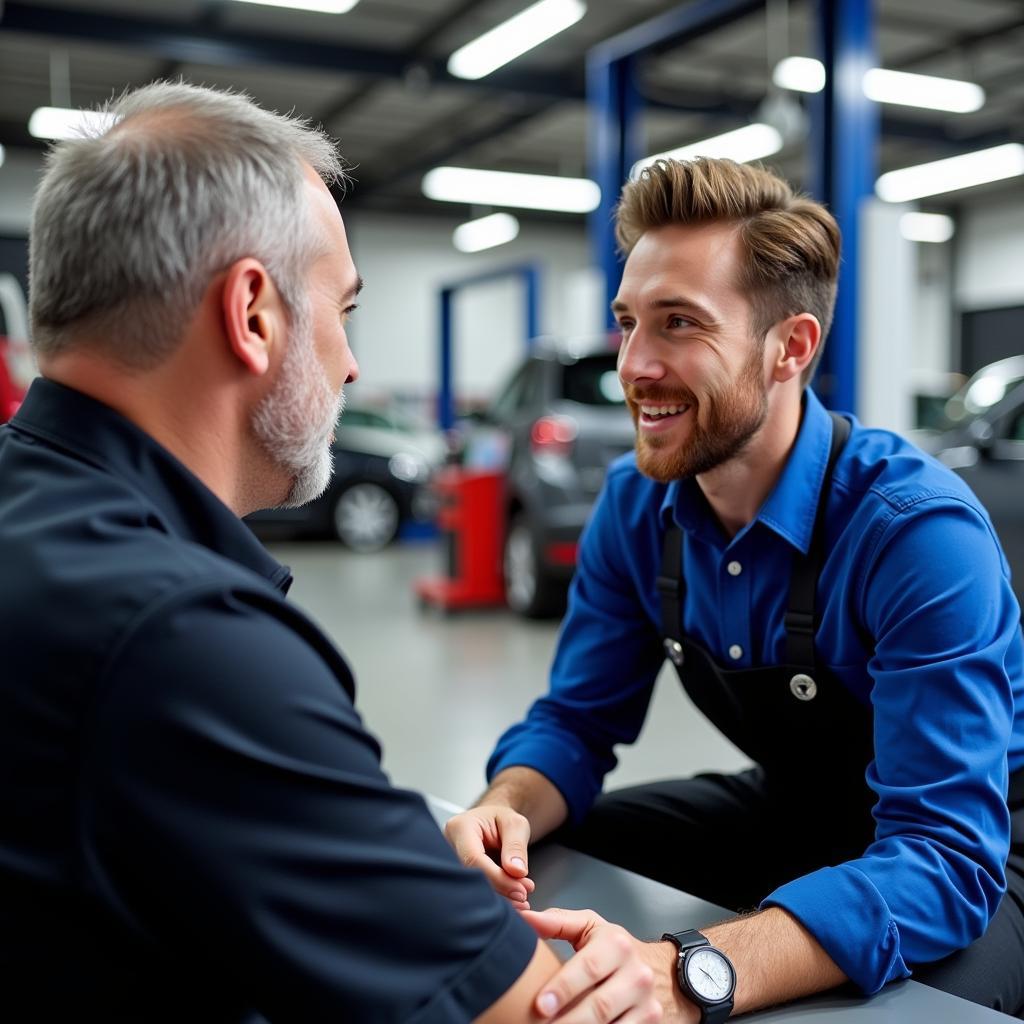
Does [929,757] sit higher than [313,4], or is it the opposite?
[313,4]

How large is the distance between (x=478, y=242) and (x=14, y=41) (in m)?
7.28

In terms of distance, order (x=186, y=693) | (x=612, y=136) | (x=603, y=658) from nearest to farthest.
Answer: (x=186, y=693) → (x=603, y=658) → (x=612, y=136)

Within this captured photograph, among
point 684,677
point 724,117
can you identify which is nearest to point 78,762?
point 684,677

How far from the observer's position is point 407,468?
945cm

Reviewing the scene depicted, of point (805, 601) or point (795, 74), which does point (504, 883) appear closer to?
point (805, 601)

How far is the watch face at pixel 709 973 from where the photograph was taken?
0.99 meters

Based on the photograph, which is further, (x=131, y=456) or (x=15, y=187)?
(x=15, y=187)

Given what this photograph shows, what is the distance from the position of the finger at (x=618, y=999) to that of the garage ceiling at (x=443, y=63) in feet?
23.6

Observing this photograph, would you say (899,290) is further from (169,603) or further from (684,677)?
(169,603)

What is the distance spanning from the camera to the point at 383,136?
12.8 meters

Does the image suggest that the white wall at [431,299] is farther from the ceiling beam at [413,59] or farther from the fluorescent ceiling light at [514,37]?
the fluorescent ceiling light at [514,37]

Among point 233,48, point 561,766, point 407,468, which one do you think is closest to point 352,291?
point 561,766

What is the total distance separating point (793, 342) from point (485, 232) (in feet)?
45.3

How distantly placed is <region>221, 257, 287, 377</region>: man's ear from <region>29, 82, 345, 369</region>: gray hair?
0.04 ft
